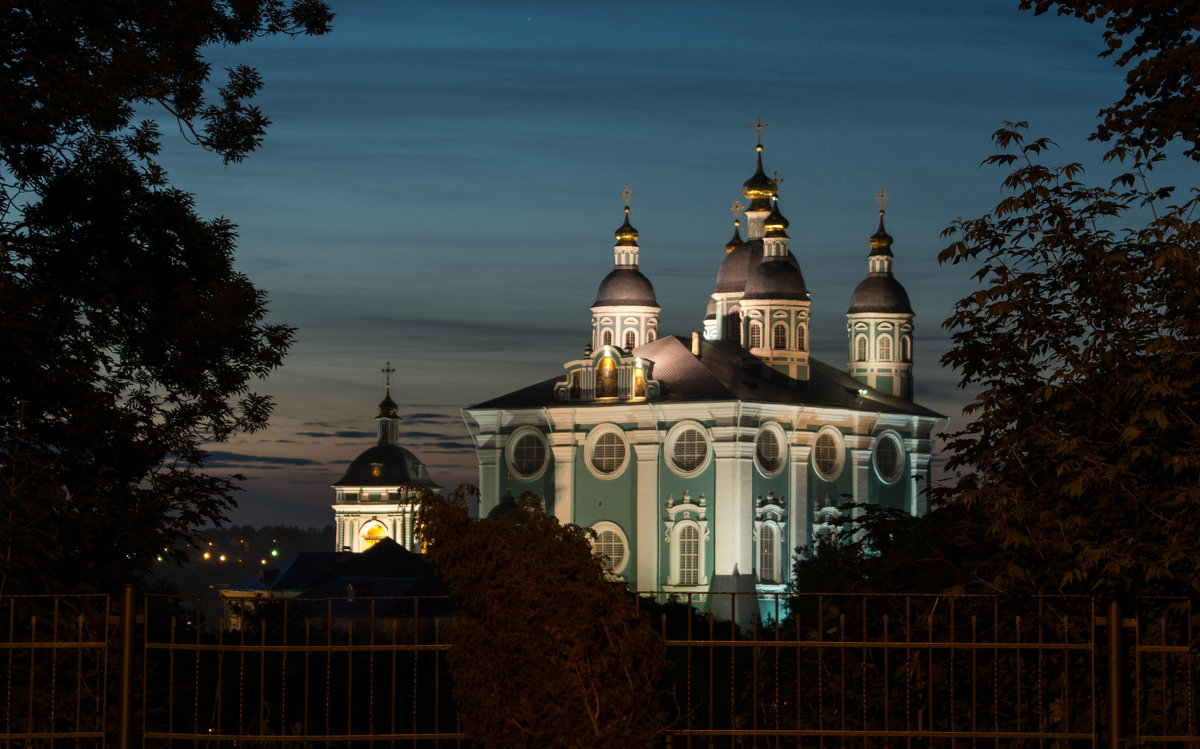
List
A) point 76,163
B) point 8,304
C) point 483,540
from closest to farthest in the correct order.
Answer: point 483,540, point 8,304, point 76,163

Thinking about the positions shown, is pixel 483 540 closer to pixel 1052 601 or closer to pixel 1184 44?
pixel 1052 601

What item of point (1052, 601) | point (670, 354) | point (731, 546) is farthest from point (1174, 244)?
point (670, 354)

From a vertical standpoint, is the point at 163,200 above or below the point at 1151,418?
above

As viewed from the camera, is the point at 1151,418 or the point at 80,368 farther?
the point at 80,368

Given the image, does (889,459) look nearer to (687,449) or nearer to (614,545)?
(687,449)

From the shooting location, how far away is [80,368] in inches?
643

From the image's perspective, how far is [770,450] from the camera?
73.1 m

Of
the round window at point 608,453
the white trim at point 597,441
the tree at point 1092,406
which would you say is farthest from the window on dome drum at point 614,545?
the tree at point 1092,406

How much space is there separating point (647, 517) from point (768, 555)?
5.00 metres

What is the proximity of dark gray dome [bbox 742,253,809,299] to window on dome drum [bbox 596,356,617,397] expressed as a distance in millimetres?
8229

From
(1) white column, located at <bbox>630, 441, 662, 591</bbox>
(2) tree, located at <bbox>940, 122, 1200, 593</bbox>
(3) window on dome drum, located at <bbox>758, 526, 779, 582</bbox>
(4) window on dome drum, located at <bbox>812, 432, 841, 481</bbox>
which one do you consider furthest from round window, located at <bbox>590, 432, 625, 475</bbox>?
(2) tree, located at <bbox>940, 122, 1200, 593</bbox>

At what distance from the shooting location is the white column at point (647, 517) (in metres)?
71.4

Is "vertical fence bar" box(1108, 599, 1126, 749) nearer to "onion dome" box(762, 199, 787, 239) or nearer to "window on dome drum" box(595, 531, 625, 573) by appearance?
"window on dome drum" box(595, 531, 625, 573)

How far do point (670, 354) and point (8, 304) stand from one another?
61780mm
